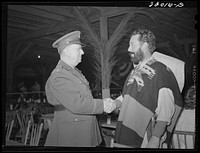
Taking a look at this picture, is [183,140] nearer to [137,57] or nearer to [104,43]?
[137,57]

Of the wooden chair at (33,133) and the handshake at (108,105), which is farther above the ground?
the handshake at (108,105)

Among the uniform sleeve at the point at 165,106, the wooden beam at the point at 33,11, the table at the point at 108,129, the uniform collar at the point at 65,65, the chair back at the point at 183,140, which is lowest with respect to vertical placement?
the chair back at the point at 183,140

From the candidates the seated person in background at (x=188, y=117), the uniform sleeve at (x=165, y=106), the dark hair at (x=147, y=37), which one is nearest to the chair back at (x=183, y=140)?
the seated person in background at (x=188, y=117)

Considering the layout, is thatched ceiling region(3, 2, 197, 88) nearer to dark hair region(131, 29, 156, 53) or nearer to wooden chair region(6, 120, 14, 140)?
dark hair region(131, 29, 156, 53)

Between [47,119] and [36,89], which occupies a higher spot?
[36,89]

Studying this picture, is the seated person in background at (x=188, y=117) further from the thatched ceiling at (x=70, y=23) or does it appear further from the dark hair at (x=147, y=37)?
the dark hair at (x=147, y=37)

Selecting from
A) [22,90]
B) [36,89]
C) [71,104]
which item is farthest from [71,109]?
[22,90]

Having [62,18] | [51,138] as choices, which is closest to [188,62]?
[62,18]

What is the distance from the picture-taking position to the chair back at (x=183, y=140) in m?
1.52

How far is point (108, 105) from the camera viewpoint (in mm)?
1539

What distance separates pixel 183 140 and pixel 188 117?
19 centimetres

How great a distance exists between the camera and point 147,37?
1.56 metres

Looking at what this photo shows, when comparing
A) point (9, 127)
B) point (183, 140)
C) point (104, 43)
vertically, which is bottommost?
point (183, 140)

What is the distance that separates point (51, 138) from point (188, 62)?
4.00 feet
